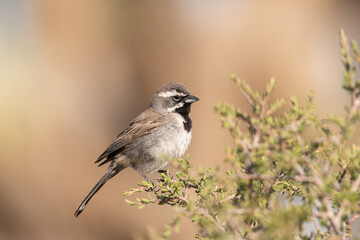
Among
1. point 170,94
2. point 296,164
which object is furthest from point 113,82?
point 296,164

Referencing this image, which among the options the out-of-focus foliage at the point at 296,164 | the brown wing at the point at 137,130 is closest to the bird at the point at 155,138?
the brown wing at the point at 137,130

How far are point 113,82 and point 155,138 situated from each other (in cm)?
671

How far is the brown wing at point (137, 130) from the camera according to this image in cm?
640

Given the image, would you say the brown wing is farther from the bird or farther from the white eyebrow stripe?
the white eyebrow stripe

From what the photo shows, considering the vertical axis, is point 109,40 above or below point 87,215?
above

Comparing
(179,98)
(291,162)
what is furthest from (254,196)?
(179,98)

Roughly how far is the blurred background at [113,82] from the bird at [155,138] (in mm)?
5299

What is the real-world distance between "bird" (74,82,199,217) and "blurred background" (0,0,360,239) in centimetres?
530

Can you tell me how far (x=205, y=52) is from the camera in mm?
12352

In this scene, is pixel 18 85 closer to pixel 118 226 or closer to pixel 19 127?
pixel 19 127

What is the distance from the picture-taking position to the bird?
6.15 meters

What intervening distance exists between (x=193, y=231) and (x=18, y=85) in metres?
6.17

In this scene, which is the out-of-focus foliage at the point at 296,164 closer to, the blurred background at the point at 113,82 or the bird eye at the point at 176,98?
the bird eye at the point at 176,98

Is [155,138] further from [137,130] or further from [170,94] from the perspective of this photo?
[170,94]
